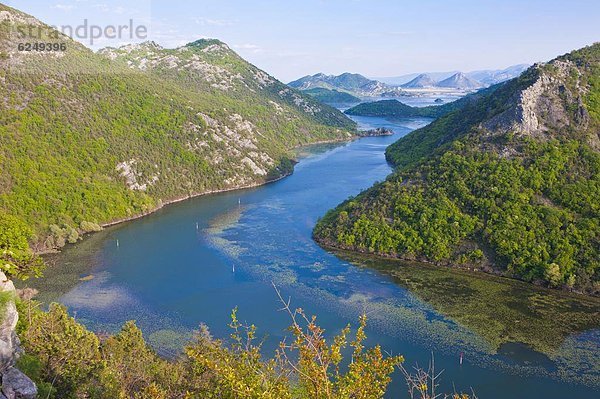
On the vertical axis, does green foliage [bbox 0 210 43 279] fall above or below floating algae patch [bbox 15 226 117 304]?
above

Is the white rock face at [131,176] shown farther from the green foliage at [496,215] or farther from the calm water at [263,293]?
the green foliage at [496,215]

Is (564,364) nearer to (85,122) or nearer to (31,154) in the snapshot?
(31,154)

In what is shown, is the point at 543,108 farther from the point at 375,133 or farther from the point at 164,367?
the point at 375,133

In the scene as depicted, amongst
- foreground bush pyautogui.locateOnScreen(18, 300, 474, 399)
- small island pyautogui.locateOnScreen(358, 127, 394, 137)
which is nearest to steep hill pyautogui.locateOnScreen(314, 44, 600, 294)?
foreground bush pyautogui.locateOnScreen(18, 300, 474, 399)

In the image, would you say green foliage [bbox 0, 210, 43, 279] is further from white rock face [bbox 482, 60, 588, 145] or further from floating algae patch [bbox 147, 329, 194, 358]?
white rock face [bbox 482, 60, 588, 145]

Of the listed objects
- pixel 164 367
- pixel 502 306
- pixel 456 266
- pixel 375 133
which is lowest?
pixel 502 306

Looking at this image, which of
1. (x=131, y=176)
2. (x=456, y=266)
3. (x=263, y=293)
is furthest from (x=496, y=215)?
(x=131, y=176)
